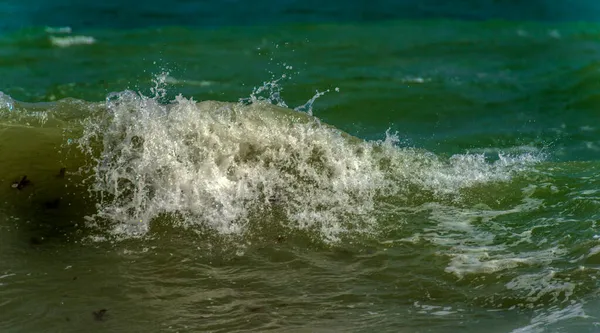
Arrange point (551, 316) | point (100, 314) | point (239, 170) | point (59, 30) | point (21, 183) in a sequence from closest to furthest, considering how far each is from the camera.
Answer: point (551, 316) → point (100, 314) → point (21, 183) → point (239, 170) → point (59, 30)

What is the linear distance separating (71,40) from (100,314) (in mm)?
8565

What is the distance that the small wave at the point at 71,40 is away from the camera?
37.1 feet

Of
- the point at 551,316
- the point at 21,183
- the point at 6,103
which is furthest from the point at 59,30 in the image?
the point at 551,316

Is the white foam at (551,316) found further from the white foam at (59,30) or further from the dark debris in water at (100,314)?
the white foam at (59,30)

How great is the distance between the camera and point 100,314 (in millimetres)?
3576

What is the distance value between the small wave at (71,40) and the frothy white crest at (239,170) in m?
6.37

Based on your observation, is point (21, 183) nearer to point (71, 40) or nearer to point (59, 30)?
point (71, 40)

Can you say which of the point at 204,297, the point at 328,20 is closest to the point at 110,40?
the point at 328,20

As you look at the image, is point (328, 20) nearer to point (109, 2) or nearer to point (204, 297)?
point (109, 2)

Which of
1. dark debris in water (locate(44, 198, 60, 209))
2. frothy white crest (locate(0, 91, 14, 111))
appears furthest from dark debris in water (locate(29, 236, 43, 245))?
frothy white crest (locate(0, 91, 14, 111))

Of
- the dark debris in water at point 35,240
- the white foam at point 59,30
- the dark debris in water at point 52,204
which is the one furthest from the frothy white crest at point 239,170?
the white foam at point 59,30

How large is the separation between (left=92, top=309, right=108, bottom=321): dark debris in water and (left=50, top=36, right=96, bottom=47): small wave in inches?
326

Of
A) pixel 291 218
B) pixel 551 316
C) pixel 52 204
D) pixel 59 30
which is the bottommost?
pixel 551 316

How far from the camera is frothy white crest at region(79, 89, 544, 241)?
466cm
